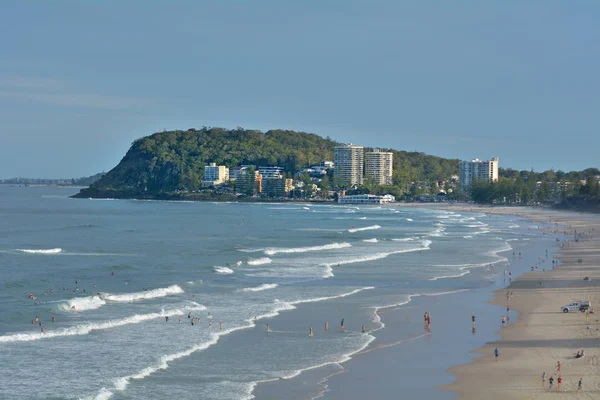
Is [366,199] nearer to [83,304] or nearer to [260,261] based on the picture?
[260,261]

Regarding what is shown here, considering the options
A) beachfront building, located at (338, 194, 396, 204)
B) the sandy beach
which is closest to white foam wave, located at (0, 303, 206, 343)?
the sandy beach

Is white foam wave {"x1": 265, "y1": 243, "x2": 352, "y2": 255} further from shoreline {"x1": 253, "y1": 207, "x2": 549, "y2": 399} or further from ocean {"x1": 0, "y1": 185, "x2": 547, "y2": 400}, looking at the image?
shoreline {"x1": 253, "y1": 207, "x2": 549, "y2": 399}

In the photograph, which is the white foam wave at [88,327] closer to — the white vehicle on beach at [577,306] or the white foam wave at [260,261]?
the white vehicle on beach at [577,306]

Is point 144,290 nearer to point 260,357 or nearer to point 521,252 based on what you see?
point 260,357

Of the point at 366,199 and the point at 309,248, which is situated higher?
the point at 366,199

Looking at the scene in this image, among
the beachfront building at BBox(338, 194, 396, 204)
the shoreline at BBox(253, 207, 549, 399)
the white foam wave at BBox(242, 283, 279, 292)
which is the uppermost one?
the beachfront building at BBox(338, 194, 396, 204)

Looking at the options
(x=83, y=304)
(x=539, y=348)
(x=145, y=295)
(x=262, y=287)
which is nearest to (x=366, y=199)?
(x=262, y=287)
